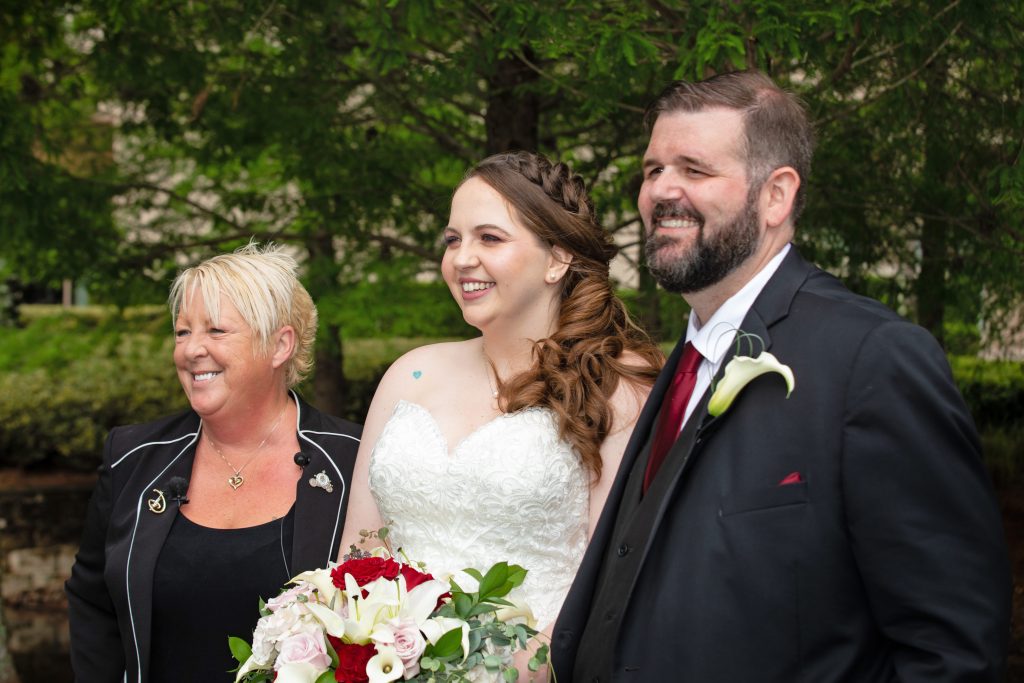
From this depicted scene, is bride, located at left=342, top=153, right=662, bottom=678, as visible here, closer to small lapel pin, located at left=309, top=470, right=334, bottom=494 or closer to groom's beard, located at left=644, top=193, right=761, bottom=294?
small lapel pin, located at left=309, top=470, right=334, bottom=494

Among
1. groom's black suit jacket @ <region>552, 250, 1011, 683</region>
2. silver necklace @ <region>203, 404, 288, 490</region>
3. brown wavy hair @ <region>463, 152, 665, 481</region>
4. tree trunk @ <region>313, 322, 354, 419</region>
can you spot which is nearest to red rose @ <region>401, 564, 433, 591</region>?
groom's black suit jacket @ <region>552, 250, 1011, 683</region>

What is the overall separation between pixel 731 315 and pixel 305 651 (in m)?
1.33

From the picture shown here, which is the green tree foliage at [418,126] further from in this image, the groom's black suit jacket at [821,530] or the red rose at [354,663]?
the red rose at [354,663]

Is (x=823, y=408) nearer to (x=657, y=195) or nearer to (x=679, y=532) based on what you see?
(x=679, y=532)

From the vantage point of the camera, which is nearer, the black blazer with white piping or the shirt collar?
the shirt collar

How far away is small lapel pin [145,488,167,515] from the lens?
3.81 metres

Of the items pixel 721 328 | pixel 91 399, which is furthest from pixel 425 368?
pixel 91 399

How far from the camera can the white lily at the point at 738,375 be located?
2.27 m

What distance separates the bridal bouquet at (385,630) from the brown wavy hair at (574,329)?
2.26ft

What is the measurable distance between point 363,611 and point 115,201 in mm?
6440

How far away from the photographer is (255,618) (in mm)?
3666

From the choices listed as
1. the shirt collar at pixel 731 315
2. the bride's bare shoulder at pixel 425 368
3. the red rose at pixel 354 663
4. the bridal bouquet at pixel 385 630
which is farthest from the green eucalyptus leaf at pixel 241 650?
the shirt collar at pixel 731 315

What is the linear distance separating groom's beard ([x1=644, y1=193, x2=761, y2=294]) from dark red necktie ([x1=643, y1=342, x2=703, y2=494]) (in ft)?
0.79

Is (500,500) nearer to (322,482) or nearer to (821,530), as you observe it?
(322,482)
